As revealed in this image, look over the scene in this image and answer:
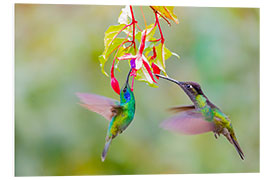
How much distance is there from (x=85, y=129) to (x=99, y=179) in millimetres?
285

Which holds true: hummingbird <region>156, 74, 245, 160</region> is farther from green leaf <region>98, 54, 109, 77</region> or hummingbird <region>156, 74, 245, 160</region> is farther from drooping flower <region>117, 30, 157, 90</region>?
green leaf <region>98, 54, 109, 77</region>

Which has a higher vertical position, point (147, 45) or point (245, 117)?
point (147, 45)

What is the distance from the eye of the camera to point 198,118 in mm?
1964

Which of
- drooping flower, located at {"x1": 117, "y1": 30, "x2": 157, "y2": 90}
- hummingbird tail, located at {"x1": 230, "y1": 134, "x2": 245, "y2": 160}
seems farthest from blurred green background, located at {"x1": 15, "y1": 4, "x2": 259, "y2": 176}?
drooping flower, located at {"x1": 117, "y1": 30, "x2": 157, "y2": 90}

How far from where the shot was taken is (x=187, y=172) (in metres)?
2.07

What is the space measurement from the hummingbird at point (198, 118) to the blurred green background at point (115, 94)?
1.6 inches

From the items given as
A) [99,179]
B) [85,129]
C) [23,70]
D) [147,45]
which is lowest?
[99,179]

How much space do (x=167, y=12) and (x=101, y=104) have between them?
0.60 m

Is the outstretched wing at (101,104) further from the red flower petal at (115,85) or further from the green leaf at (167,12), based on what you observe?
the green leaf at (167,12)

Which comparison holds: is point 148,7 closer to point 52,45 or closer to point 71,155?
point 52,45

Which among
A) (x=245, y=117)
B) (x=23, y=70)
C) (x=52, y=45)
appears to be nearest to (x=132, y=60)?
(x=52, y=45)

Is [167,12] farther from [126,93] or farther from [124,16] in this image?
[126,93]

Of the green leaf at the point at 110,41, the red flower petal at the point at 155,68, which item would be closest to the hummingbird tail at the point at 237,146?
the red flower petal at the point at 155,68

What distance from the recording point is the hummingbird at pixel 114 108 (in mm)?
1942
